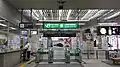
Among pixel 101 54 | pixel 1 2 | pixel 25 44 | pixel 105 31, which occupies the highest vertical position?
pixel 1 2

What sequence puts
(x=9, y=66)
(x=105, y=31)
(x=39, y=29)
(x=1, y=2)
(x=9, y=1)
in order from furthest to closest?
(x=39, y=29) < (x=105, y=31) < (x=9, y=66) < (x=9, y=1) < (x=1, y=2)

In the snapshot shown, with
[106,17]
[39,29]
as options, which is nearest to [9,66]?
[106,17]

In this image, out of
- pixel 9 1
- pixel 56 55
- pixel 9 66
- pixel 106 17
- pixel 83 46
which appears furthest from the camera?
pixel 83 46

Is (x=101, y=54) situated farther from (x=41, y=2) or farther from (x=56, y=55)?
(x=41, y=2)

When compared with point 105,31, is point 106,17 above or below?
above

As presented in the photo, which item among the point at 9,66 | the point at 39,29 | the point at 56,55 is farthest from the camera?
the point at 39,29

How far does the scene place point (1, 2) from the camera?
761 cm

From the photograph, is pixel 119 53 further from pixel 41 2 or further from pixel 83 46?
pixel 41 2

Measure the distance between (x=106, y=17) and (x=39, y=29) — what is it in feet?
29.2

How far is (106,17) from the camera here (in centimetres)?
1409

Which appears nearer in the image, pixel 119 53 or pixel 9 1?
pixel 9 1

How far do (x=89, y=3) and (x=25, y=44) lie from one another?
7.76m

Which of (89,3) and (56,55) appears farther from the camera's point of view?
(56,55)

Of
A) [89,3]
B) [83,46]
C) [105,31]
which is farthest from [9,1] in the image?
[83,46]
